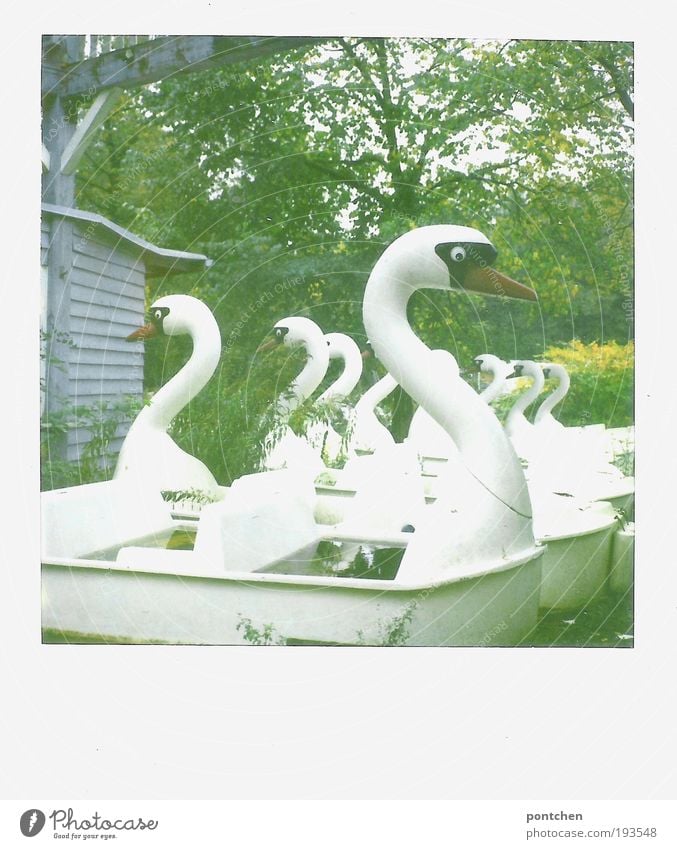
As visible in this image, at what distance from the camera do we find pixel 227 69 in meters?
4.57

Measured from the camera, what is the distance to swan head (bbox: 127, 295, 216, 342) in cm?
512

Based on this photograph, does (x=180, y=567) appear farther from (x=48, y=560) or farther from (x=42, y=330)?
(x=42, y=330)

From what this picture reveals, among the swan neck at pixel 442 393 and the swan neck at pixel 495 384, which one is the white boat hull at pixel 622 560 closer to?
the swan neck at pixel 442 393

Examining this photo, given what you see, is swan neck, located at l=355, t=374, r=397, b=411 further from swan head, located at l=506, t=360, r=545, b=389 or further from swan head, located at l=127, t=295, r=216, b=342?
swan head, located at l=127, t=295, r=216, b=342

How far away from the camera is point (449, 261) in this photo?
4.29 m

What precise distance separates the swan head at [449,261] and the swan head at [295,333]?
2.89 feet

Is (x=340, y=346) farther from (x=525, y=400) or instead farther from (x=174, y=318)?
(x=525, y=400)

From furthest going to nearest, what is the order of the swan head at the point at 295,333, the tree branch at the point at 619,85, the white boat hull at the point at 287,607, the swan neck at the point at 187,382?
the swan neck at the point at 187,382 → the swan head at the point at 295,333 → the tree branch at the point at 619,85 → the white boat hull at the point at 287,607

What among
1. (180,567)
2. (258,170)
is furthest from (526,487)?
(258,170)

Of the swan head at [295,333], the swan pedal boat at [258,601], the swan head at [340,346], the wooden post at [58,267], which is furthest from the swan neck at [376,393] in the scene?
the wooden post at [58,267]

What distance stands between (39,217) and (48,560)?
4.71 feet

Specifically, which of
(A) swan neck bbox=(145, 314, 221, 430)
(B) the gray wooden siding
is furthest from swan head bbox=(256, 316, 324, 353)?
(B) the gray wooden siding

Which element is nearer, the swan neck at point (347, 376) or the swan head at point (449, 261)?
the swan head at point (449, 261)

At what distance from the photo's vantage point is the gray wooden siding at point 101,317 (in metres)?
Result: 4.81
